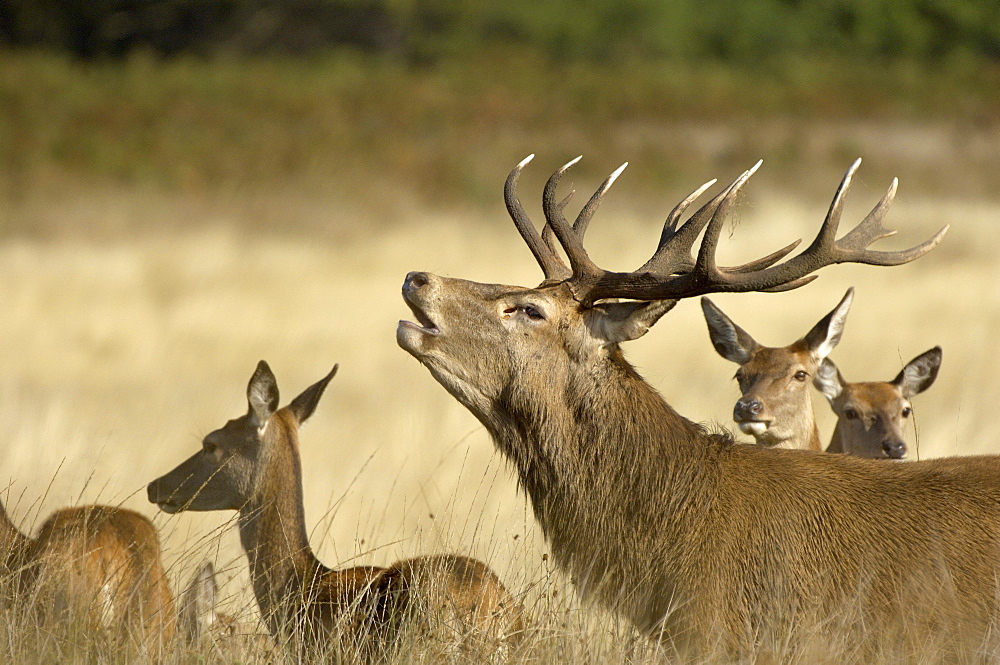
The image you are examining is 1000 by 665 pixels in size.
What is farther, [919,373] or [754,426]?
[919,373]

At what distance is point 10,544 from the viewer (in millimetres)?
4840

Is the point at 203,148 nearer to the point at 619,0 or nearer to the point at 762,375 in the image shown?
the point at 762,375

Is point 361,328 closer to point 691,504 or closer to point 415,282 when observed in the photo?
point 415,282

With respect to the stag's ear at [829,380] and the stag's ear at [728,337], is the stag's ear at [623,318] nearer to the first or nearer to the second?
the stag's ear at [728,337]

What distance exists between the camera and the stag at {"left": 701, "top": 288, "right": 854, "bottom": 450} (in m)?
5.65

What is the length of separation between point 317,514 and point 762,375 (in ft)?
10.7

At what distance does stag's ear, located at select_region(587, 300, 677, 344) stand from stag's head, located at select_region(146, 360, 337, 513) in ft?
3.99

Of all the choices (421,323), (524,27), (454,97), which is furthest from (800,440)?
(524,27)

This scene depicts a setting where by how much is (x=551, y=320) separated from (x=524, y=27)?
104 ft

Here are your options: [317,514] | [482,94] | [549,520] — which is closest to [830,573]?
[549,520]

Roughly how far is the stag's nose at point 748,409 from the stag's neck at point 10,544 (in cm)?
300

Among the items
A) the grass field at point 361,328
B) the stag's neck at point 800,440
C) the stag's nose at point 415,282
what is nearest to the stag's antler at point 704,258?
the stag's nose at point 415,282

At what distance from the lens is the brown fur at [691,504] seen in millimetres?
4012

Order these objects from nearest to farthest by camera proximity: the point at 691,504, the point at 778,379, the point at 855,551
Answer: the point at 855,551, the point at 691,504, the point at 778,379
